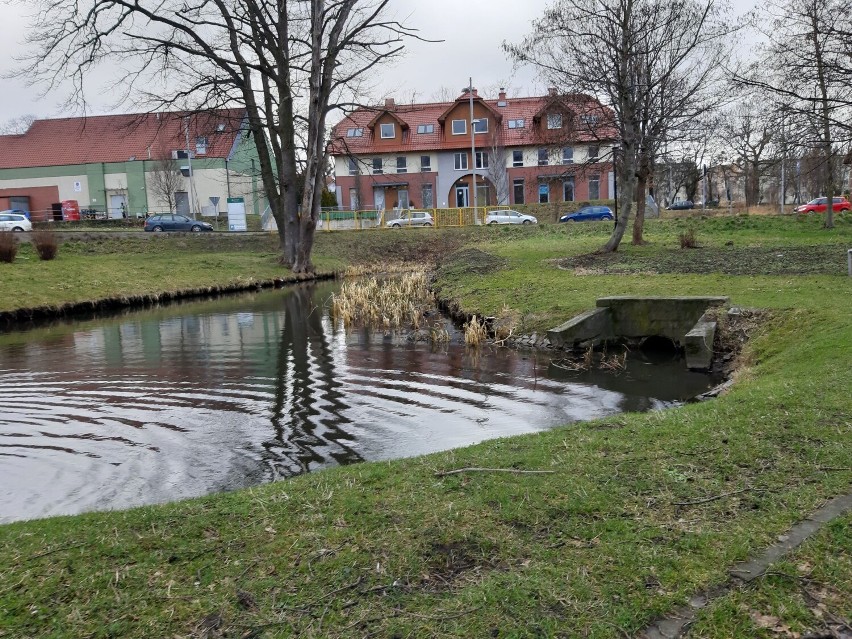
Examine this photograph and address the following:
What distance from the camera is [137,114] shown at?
29.0 meters

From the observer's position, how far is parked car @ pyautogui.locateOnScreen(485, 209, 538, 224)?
164 feet

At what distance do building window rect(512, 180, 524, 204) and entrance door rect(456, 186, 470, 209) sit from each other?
14.0 feet

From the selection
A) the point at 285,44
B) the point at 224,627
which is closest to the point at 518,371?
the point at 224,627

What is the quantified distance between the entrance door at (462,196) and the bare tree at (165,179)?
2490 cm

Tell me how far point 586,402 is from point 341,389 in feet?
12.9

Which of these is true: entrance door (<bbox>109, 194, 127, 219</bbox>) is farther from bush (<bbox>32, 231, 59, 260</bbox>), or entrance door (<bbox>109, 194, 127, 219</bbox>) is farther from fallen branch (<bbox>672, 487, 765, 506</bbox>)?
fallen branch (<bbox>672, 487, 765, 506</bbox>)

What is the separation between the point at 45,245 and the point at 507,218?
2961 centimetres

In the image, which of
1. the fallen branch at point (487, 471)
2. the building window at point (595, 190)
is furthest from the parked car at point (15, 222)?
the fallen branch at point (487, 471)

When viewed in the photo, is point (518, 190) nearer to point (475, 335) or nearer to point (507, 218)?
point (507, 218)

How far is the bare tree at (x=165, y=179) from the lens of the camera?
60.0 m

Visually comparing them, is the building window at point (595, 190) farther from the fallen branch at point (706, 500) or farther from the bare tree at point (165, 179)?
the fallen branch at point (706, 500)

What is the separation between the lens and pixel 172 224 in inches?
1916

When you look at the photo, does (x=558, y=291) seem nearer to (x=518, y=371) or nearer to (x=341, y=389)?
(x=518, y=371)

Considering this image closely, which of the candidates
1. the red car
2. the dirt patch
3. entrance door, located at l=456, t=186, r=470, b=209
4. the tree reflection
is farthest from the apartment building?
the tree reflection
